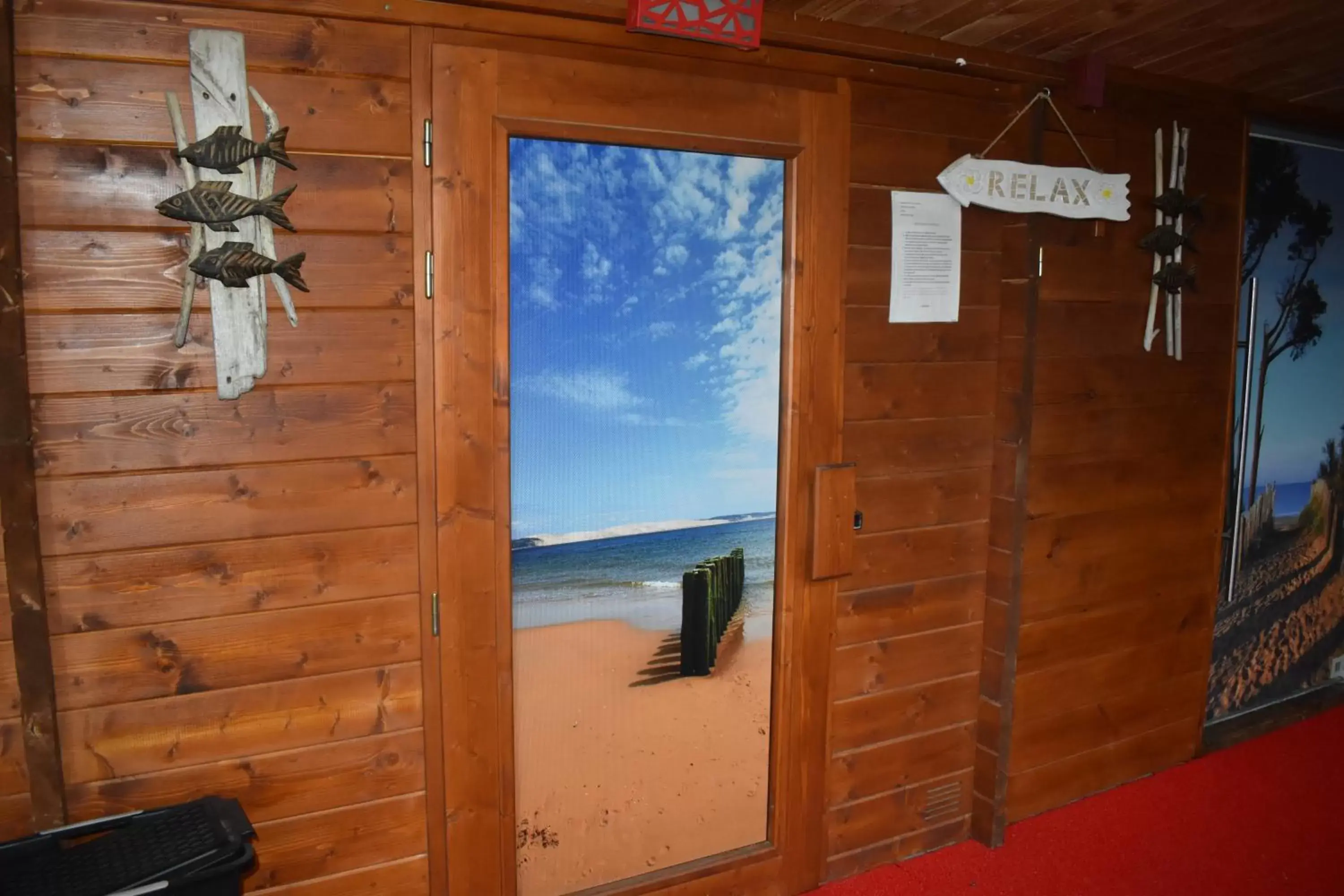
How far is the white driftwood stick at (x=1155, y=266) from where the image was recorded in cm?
290

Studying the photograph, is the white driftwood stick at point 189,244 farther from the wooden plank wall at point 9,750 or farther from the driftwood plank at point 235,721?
the driftwood plank at point 235,721

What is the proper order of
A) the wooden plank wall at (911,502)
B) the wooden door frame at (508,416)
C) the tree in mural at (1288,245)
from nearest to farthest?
the wooden door frame at (508,416) → the wooden plank wall at (911,502) → the tree in mural at (1288,245)

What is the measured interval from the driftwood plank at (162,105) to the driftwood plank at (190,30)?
18 mm

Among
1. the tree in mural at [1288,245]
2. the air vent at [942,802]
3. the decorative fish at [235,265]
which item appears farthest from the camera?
the tree in mural at [1288,245]

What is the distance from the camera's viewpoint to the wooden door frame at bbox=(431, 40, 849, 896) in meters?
2.00

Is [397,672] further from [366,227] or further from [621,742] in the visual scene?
[366,227]

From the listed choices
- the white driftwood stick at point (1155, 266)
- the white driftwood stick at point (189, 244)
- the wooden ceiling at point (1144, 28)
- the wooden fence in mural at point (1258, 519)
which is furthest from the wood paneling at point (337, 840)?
the wooden fence in mural at point (1258, 519)

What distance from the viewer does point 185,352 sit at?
5.98 feet

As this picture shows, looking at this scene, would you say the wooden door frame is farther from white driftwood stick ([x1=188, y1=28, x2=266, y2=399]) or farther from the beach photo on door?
white driftwood stick ([x1=188, y1=28, x2=266, y2=399])

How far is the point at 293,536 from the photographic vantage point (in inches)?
76.9

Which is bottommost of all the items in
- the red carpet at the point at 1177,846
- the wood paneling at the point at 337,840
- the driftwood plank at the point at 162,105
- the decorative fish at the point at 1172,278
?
the red carpet at the point at 1177,846

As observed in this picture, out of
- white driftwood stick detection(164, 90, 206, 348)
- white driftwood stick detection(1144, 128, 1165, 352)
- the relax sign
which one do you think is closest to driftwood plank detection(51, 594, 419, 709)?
white driftwood stick detection(164, 90, 206, 348)

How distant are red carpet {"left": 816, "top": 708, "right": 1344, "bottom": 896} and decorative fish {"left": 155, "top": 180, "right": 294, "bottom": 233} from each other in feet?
7.32

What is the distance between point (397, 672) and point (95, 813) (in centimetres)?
62
